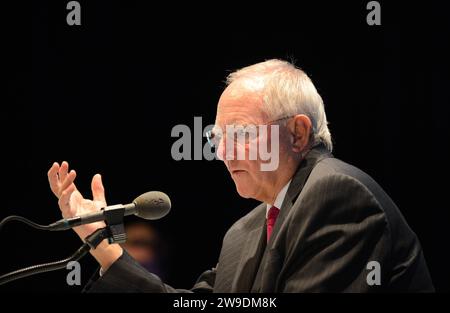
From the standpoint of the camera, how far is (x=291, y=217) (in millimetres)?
1827

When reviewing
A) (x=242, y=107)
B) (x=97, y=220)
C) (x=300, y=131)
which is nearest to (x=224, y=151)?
(x=242, y=107)

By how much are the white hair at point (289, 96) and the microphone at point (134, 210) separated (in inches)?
19.9

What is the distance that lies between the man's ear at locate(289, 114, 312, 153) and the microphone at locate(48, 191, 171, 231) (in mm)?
511

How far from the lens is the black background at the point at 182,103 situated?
2959 millimetres

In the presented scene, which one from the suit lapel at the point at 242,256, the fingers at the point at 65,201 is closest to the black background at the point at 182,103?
the suit lapel at the point at 242,256

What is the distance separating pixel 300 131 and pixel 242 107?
8.7 inches

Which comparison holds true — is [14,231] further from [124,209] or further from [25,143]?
[124,209]

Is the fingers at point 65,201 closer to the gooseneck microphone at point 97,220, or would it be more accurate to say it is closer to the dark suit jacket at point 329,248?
the gooseneck microphone at point 97,220

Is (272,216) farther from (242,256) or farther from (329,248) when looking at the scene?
(329,248)

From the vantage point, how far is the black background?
2.96 meters

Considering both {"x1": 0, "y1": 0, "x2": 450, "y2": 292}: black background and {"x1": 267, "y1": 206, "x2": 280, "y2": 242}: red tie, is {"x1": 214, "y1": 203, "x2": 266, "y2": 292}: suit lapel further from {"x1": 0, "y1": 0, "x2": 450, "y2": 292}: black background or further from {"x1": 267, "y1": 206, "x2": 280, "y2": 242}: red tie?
{"x1": 0, "y1": 0, "x2": 450, "y2": 292}: black background
